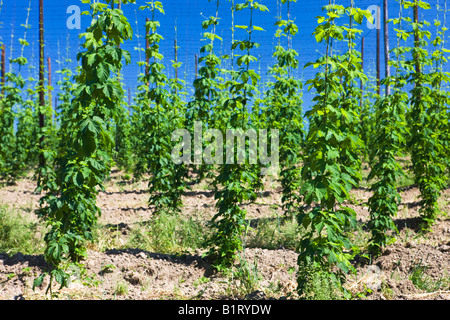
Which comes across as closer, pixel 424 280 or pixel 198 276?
pixel 424 280

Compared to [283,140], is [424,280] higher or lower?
lower

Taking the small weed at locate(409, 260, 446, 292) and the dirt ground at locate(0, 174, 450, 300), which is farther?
the small weed at locate(409, 260, 446, 292)

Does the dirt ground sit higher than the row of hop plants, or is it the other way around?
the row of hop plants

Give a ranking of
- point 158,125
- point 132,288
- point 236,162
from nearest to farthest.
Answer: point 132,288 < point 236,162 < point 158,125

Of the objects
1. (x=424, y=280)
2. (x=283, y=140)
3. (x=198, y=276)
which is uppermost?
(x=283, y=140)

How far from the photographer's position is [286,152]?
6367 millimetres

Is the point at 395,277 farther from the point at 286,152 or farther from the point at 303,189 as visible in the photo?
the point at 286,152

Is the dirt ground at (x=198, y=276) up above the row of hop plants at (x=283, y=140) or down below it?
below

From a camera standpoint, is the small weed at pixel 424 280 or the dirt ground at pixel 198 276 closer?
the dirt ground at pixel 198 276

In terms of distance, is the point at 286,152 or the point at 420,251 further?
the point at 286,152

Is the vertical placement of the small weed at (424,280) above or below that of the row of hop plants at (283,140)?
below

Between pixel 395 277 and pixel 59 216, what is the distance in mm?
3734
